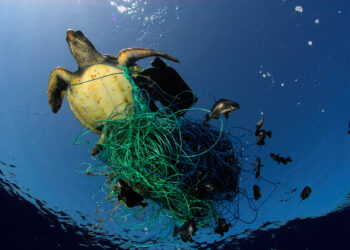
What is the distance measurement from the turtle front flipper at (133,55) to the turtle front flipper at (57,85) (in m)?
0.91

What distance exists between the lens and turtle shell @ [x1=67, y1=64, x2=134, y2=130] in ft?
9.01

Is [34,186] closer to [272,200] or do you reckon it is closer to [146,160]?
[146,160]

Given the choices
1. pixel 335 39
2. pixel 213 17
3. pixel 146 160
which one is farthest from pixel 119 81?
pixel 335 39

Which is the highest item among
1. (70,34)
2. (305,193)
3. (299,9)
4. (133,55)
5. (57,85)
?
(299,9)

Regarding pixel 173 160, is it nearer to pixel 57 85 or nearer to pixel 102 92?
pixel 102 92

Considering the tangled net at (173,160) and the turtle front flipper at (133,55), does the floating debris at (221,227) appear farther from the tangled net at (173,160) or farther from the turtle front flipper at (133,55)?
the turtle front flipper at (133,55)

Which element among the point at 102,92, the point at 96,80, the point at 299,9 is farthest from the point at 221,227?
the point at 299,9

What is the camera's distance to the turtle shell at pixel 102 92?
275 cm

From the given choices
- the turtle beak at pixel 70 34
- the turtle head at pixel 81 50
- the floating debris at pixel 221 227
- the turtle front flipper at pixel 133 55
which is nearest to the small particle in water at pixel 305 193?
the floating debris at pixel 221 227

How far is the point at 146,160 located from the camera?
211 centimetres

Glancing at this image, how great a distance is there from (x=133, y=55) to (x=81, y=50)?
91cm

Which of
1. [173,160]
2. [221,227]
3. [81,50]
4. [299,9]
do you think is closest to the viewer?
[173,160]

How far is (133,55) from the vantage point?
2.78 m

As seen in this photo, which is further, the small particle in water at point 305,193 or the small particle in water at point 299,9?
the small particle in water at point 299,9
